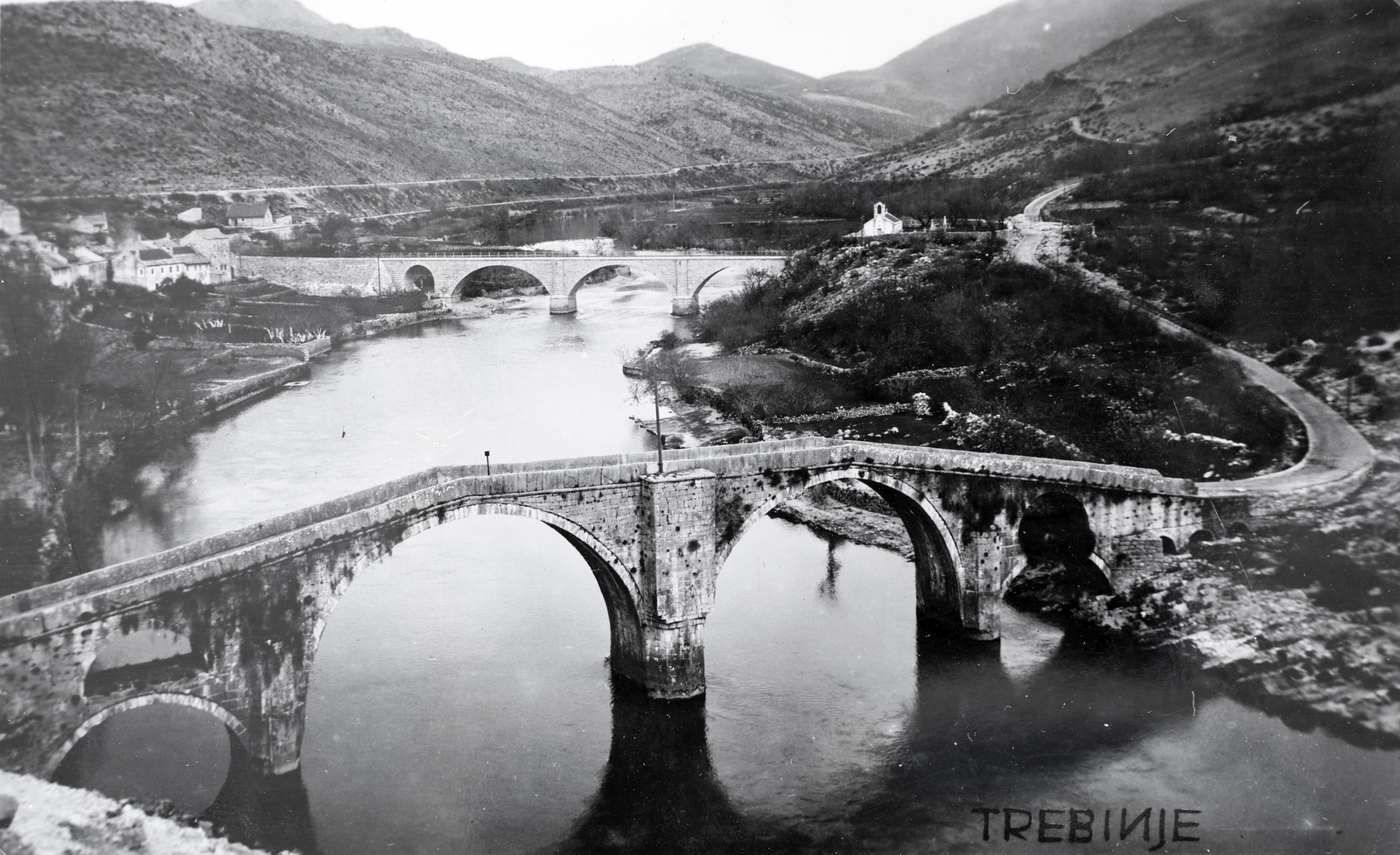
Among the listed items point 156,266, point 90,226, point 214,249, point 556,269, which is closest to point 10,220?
point 90,226

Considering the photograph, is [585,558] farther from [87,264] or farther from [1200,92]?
[1200,92]

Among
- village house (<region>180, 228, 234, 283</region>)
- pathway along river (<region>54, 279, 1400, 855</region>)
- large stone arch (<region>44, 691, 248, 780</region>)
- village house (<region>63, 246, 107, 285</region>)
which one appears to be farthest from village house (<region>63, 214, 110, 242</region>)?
large stone arch (<region>44, 691, 248, 780</region>)

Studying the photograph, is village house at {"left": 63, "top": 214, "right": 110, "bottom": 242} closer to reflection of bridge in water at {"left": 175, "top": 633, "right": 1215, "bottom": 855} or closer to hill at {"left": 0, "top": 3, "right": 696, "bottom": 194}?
hill at {"left": 0, "top": 3, "right": 696, "bottom": 194}

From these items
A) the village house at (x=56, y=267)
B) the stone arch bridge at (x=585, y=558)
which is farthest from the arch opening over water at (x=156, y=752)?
the village house at (x=56, y=267)

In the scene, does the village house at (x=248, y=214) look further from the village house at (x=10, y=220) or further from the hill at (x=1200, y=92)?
the hill at (x=1200, y=92)

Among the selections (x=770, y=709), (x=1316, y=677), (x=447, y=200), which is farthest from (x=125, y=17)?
(x=1316, y=677)
